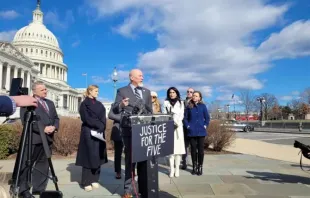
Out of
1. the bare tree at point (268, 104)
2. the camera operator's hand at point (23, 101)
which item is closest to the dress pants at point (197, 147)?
the camera operator's hand at point (23, 101)

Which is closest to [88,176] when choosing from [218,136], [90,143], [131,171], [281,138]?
[90,143]

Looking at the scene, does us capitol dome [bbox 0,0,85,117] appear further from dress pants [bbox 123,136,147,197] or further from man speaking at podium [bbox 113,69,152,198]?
dress pants [bbox 123,136,147,197]

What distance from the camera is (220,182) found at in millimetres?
7082

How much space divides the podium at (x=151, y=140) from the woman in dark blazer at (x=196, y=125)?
10.8ft

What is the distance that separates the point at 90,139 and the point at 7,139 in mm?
6489

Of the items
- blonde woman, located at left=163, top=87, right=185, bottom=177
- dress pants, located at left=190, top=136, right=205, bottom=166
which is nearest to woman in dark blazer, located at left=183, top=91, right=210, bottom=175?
dress pants, located at left=190, top=136, right=205, bottom=166

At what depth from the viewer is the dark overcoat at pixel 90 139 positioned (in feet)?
20.7

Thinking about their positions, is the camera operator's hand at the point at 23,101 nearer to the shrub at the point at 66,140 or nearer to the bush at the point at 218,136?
the shrub at the point at 66,140

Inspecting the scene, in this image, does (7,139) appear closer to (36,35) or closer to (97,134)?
(97,134)

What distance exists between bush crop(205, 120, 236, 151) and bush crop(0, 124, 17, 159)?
7466mm

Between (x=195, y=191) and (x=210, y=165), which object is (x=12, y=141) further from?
(x=195, y=191)

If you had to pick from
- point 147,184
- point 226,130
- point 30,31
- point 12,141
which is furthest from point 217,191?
point 30,31

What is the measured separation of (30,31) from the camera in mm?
128375

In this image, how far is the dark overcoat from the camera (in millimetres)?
6297
